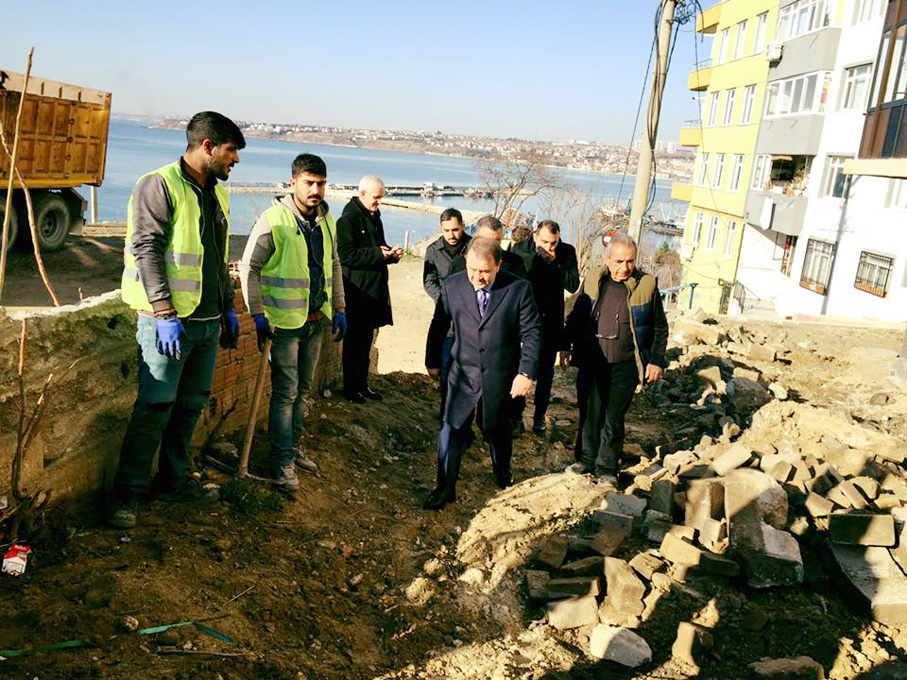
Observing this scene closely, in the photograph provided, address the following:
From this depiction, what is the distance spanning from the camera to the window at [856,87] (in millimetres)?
21922

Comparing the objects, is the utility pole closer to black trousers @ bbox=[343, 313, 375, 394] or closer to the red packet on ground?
black trousers @ bbox=[343, 313, 375, 394]

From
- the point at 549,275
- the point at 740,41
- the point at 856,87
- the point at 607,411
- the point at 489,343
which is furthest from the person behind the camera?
the point at 740,41

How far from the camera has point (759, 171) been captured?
27.8 m

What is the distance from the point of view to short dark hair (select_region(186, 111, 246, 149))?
353cm

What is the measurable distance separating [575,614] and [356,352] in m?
3.16

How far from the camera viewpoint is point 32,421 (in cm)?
322

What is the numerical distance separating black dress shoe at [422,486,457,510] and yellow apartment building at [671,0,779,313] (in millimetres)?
26806

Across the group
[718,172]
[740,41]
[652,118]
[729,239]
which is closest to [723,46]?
[740,41]

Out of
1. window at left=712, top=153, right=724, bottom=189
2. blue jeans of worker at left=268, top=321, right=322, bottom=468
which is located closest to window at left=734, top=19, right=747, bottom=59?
window at left=712, top=153, right=724, bottom=189

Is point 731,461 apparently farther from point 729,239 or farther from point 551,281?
point 729,239

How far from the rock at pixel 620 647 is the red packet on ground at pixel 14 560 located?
263 cm

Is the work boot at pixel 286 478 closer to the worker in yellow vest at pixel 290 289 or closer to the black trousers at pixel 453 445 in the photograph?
the worker in yellow vest at pixel 290 289

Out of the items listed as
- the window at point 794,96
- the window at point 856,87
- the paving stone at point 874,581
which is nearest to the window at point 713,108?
the window at point 794,96

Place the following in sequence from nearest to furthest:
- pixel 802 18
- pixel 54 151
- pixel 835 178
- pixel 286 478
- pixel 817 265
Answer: pixel 286 478 < pixel 54 151 < pixel 835 178 < pixel 817 265 < pixel 802 18
